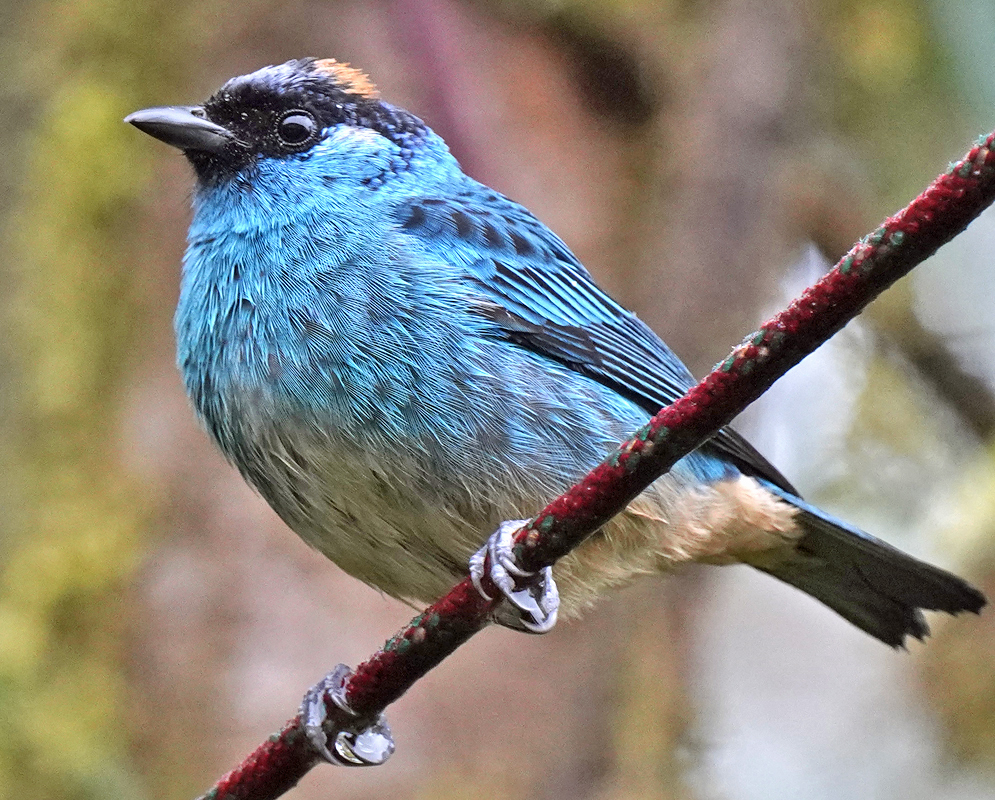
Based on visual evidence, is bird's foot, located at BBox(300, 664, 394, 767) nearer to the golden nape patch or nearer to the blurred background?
the blurred background

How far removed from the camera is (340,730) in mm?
2775

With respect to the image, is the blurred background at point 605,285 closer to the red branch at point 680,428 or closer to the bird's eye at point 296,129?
the bird's eye at point 296,129

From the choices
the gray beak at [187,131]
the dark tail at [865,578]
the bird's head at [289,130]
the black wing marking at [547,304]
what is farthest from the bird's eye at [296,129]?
the dark tail at [865,578]

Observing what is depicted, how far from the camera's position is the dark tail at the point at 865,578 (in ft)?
10.9

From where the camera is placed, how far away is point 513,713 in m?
4.25

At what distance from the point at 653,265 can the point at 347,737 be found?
2505mm

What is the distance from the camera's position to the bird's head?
3.45 meters

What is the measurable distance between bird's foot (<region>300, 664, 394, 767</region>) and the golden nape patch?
5.32 ft

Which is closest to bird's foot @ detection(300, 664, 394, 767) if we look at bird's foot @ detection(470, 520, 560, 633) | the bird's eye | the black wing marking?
bird's foot @ detection(470, 520, 560, 633)

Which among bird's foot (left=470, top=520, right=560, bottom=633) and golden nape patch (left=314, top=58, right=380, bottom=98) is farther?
golden nape patch (left=314, top=58, right=380, bottom=98)

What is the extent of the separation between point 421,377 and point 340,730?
764mm

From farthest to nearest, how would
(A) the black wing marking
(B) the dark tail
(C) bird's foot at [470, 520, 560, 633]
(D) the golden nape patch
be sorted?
1. (D) the golden nape patch
2. (B) the dark tail
3. (A) the black wing marking
4. (C) bird's foot at [470, 520, 560, 633]

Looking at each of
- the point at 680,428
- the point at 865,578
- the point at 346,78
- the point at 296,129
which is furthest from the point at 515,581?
the point at 346,78

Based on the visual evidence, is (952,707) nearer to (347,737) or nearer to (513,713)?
(513,713)
